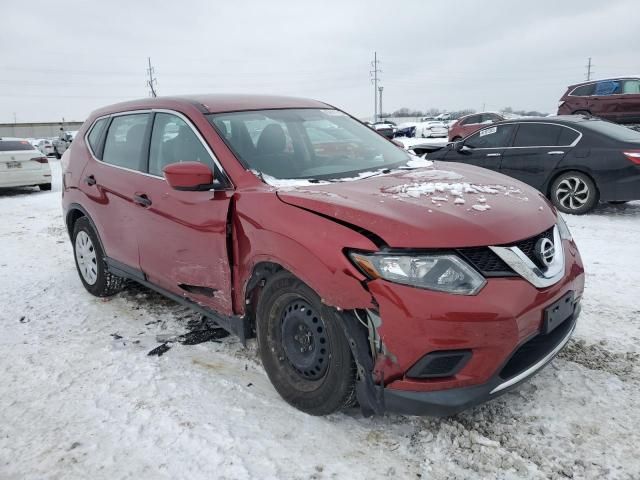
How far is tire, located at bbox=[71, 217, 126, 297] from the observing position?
4418mm

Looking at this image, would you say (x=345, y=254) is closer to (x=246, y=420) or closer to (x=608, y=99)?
(x=246, y=420)

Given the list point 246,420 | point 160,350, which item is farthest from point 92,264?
point 246,420

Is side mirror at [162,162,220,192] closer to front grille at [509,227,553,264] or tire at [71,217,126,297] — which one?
front grille at [509,227,553,264]

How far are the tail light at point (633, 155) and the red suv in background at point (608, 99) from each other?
1056cm

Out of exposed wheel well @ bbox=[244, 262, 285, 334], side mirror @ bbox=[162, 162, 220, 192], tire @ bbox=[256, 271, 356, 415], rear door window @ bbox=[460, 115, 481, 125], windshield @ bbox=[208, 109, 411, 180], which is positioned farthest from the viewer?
rear door window @ bbox=[460, 115, 481, 125]

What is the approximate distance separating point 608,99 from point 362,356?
16889mm

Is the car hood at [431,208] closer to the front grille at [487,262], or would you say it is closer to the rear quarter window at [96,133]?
the front grille at [487,262]

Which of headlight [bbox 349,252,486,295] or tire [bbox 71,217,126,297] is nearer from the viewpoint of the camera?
headlight [bbox 349,252,486,295]

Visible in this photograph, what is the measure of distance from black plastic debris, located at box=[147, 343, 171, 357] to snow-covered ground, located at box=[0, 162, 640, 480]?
5 centimetres

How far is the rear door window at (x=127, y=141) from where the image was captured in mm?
3762

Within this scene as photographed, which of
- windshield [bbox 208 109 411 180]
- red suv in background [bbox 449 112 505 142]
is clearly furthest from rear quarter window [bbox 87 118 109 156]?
red suv in background [bbox 449 112 505 142]

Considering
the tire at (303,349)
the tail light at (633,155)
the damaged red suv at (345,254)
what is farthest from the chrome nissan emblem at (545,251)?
the tail light at (633,155)

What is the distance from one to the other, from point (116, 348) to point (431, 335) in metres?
2.41

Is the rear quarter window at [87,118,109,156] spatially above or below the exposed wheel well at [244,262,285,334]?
above
